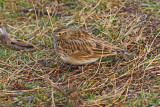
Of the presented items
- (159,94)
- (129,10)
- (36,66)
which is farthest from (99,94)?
(129,10)

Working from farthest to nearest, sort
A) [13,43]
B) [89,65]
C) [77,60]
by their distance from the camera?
[13,43]
[89,65]
[77,60]

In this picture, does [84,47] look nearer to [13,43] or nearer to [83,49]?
[83,49]

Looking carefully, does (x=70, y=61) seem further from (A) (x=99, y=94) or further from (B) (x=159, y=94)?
(B) (x=159, y=94)

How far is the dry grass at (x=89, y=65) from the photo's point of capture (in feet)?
14.0

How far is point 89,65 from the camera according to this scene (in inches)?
206

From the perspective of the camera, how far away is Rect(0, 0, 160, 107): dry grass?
4.26 metres

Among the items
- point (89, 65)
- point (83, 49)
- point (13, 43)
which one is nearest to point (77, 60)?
point (83, 49)

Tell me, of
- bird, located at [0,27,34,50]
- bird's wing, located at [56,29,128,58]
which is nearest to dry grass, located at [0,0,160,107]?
bird, located at [0,27,34,50]

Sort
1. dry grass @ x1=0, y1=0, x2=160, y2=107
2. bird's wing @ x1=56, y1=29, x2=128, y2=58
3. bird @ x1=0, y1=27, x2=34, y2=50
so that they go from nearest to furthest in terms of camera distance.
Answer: dry grass @ x1=0, y1=0, x2=160, y2=107
bird's wing @ x1=56, y1=29, x2=128, y2=58
bird @ x1=0, y1=27, x2=34, y2=50

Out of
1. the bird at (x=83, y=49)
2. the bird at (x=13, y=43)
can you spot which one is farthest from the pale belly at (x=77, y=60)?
the bird at (x=13, y=43)

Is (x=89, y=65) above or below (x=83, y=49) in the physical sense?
below

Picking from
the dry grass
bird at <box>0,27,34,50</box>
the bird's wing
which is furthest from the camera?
bird at <box>0,27,34,50</box>

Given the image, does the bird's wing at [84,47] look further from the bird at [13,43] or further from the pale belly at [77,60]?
the bird at [13,43]

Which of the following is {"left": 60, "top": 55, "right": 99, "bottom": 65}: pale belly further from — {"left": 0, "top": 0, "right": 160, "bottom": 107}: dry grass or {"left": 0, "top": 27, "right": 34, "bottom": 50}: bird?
{"left": 0, "top": 27, "right": 34, "bottom": 50}: bird
